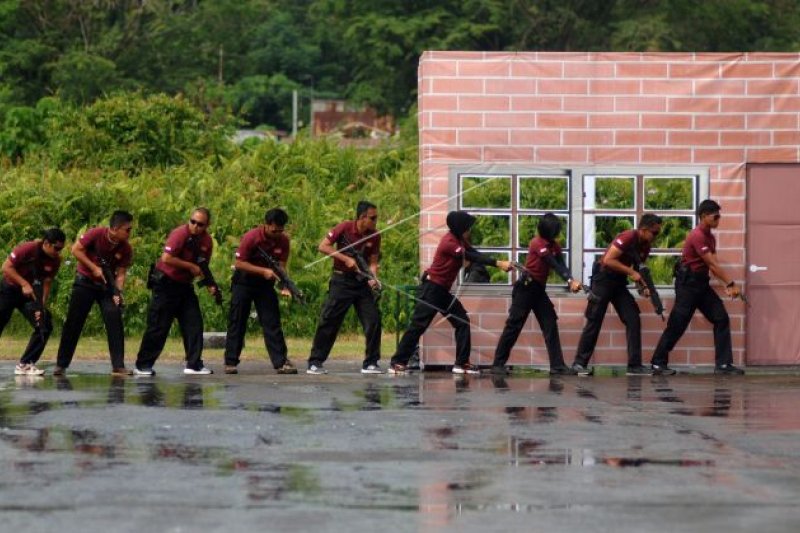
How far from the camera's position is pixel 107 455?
11930mm

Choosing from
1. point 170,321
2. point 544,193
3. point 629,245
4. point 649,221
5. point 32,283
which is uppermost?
point 544,193

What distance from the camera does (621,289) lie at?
1916 cm

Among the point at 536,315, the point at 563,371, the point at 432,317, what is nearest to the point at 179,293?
the point at 432,317

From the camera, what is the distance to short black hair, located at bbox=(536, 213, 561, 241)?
18766 mm

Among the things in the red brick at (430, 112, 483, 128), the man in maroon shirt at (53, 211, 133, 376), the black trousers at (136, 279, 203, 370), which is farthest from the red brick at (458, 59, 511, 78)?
the man in maroon shirt at (53, 211, 133, 376)

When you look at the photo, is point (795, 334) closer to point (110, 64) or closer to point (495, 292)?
point (495, 292)

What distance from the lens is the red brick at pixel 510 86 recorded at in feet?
63.4

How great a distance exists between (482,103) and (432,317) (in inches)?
90.7

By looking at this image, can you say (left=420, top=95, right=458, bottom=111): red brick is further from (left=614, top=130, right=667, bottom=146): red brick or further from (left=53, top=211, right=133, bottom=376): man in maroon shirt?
(left=53, top=211, right=133, bottom=376): man in maroon shirt

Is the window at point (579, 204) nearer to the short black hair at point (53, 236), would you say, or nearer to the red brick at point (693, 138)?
the red brick at point (693, 138)

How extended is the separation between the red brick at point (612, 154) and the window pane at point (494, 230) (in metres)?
1.11

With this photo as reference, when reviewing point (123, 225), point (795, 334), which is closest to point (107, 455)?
point (123, 225)

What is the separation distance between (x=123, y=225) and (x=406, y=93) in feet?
132

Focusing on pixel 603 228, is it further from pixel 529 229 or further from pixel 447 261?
pixel 447 261
